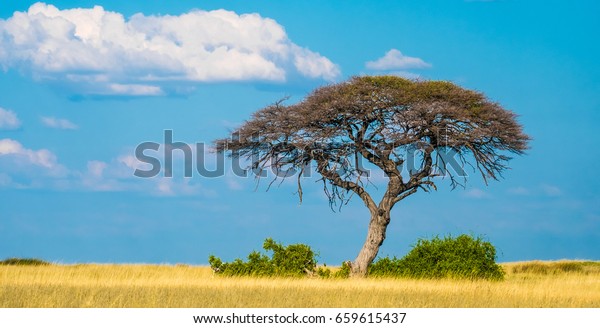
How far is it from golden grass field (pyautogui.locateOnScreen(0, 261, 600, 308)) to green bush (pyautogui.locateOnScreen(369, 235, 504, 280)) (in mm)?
1232

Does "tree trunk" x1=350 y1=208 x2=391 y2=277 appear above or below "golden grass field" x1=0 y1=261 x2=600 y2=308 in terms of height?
above

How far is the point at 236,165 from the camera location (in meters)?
32.2

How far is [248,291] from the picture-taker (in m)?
23.4

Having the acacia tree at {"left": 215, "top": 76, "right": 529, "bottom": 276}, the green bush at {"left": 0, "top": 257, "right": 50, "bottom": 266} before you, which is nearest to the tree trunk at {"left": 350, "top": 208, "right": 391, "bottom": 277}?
the acacia tree at {"left": 215, "top": 76, "right": 529, "bottom": 276}

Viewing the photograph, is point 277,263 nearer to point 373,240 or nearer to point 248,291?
point 373,240

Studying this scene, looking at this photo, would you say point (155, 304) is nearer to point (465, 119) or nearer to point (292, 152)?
point (292, 152)

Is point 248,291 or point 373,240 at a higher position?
point 373,240

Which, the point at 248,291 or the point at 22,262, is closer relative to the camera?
the point at 248,291

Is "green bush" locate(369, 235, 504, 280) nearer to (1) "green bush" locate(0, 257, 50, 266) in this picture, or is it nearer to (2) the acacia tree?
(2) the acacia tree

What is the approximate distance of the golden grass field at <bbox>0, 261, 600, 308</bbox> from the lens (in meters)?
20.3

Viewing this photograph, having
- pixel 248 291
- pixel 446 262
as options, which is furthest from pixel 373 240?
pixel 248 291

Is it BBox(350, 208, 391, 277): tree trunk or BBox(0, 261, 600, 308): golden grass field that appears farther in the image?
BBox(350, 208, 391, 277): tree trunk

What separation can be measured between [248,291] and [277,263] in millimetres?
7852
